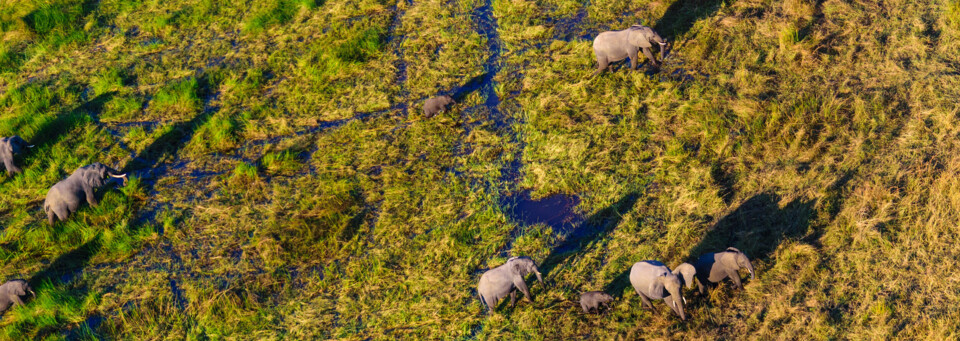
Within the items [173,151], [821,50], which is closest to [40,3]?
[173,151]

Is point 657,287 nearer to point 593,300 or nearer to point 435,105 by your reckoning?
point 593,300

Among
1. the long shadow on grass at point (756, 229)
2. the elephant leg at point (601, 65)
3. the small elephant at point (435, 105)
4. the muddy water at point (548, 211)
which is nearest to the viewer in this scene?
the long shadow on grass at point (756, 229)

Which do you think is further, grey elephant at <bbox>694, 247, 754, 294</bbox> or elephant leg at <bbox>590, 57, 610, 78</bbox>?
elephant leg at <bbox>590, 57, 610, 78</bbox>

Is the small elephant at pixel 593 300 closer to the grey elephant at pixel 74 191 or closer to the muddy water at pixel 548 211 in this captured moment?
the muddy water at pixel 548 211

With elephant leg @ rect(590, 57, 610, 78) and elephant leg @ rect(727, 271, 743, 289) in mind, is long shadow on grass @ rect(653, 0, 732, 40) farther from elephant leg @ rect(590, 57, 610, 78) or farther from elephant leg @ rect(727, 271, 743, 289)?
elephant leg @ rect(727, 271, 743, 289)

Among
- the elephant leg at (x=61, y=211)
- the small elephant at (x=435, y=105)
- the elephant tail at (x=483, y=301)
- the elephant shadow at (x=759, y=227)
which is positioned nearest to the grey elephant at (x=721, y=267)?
the elephant shadow at (x=759, y=227)

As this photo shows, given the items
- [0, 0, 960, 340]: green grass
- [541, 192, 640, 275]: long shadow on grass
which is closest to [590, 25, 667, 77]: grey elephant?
[0, 0, 960, 340]: green grass

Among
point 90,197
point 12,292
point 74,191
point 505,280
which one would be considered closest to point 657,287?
point 505,280

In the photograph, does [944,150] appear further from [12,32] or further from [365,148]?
[12,32]
